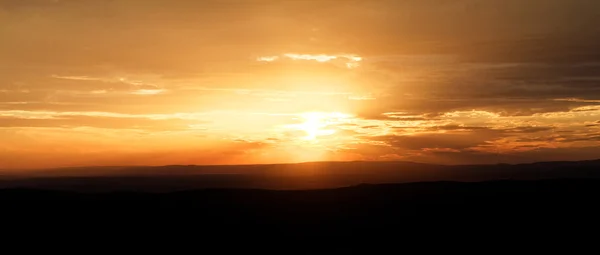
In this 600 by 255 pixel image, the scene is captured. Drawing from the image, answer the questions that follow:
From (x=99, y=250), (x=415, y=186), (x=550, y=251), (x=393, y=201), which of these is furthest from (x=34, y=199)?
(x=550, y=251)

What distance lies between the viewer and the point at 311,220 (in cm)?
2455

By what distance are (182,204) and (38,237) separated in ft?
25.1

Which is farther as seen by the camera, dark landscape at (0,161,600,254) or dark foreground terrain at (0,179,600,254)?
dark landscape at (0,161,600,254)

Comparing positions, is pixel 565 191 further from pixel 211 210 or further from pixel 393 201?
pixel 211 210

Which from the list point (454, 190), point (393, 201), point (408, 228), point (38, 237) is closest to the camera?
point (38, 237)

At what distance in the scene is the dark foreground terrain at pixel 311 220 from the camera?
1970cm

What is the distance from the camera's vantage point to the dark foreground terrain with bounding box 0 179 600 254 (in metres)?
19.7

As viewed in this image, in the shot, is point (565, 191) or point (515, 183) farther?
point (515, 183)

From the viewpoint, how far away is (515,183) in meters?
35.9

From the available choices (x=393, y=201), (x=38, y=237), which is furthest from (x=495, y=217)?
(x=38, y=237)

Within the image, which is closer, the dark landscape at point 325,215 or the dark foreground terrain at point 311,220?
the dark foreground terrain at point 311,220

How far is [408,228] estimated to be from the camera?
73.9 ft

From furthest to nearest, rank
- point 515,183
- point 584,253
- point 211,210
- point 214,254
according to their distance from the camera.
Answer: point 515,183
point 211,210
point 214,254
point 584,253

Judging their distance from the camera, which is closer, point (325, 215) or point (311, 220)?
point (311, 220)
